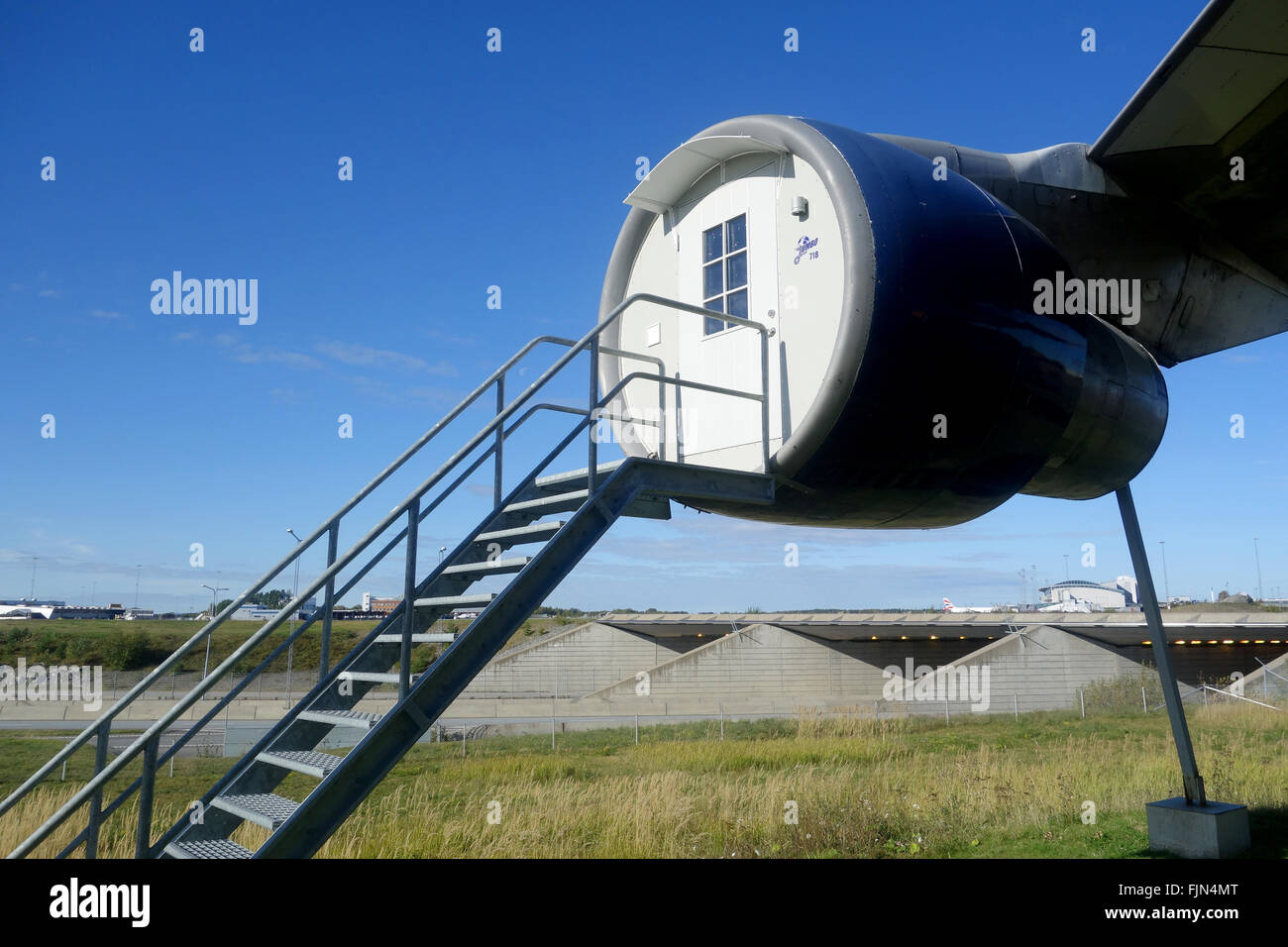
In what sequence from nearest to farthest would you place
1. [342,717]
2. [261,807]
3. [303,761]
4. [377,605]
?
1. [261,807]
2. [303,761]
3. [342,717]
4. [377,605]

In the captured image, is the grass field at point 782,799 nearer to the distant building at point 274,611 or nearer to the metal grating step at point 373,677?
the distant building at point 274,611

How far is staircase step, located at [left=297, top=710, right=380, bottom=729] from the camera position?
5300 millimetres

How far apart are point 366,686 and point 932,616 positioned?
→ 42605 millimetres

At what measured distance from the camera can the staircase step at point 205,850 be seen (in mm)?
5055

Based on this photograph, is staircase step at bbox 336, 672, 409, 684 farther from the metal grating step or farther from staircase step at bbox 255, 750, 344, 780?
staircase step at bbox 255, 750, 344, 780

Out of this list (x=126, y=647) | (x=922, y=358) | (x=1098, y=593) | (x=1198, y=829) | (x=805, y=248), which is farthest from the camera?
(x=1098, y=593)

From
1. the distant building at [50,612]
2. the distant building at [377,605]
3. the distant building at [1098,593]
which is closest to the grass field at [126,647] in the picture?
the distant building at [377,605]

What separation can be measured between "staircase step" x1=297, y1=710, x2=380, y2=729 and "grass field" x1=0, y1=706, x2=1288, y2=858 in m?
4.91

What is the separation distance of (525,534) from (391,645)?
1254 mm

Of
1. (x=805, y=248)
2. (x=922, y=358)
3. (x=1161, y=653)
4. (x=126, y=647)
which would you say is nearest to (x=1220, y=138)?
(x=805, y=248)

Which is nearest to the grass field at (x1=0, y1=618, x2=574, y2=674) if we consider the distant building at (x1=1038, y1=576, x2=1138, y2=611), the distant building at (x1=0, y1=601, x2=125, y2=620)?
the distant building at (x1=0, y1=601, x2=125, y2=620)

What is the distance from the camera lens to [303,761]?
5355 millimetres

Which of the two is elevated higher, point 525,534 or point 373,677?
point 525,534

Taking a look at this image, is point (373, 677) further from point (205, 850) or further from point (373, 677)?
point (205, 850)
